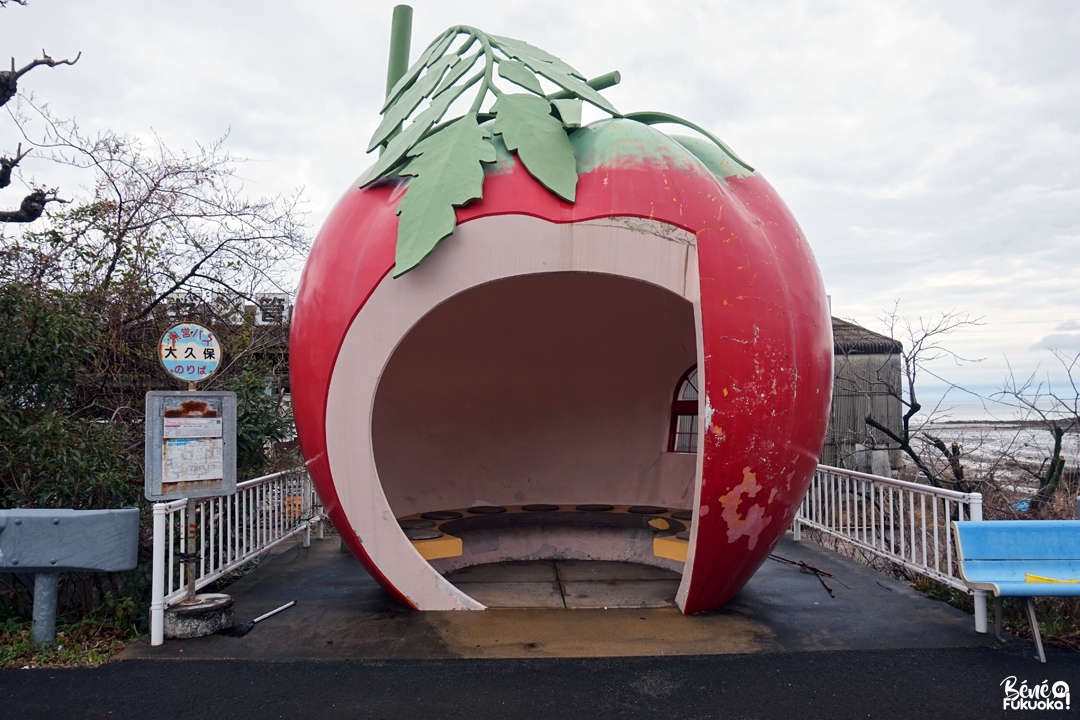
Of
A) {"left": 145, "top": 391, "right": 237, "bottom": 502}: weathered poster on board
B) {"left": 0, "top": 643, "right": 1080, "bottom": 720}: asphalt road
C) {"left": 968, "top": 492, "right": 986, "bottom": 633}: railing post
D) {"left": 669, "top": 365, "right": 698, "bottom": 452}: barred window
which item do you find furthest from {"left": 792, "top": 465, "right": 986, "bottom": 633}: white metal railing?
{"left": 145, "top": 391, "right": 237, "bottom": 502}: weathered poster on board

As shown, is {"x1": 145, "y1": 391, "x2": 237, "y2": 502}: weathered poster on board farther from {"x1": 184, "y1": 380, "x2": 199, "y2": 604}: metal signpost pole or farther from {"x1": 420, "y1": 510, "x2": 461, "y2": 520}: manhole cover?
{"x1": 420, "y1": 510, "x2": 461, "y2": 520}: manhole cover

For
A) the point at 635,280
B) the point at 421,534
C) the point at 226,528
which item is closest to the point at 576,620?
the point at 421,534

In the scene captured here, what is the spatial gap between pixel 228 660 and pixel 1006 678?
443cm

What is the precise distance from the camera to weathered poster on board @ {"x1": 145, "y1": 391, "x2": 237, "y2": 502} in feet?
14.5

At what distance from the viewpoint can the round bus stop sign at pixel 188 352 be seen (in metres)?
4.55

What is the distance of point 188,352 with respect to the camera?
4.62 metres

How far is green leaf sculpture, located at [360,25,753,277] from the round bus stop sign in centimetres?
148

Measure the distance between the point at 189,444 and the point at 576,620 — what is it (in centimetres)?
290

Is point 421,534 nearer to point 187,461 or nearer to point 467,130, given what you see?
point 187,461

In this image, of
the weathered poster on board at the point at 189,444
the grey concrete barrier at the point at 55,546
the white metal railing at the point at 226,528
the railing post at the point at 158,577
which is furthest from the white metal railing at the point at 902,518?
the grey concrete barrier at the point at 55,546

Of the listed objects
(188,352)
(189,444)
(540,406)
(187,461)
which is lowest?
(187,461)

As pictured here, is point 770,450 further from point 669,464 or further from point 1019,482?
point 1019,482

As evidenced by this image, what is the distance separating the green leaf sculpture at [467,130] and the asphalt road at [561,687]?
2.43 meters

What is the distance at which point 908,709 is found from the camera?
3412mm
